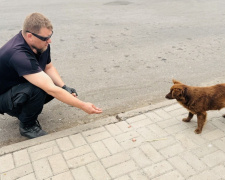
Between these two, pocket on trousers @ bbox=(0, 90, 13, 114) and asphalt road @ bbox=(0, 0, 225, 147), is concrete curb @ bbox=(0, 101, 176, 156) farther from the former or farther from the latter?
pocket on trousers @ bbox=(0, 90, 13, 114)

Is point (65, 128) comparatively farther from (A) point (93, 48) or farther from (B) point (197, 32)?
(B) point (197, 32)

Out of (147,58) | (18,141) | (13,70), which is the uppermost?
(13,70)

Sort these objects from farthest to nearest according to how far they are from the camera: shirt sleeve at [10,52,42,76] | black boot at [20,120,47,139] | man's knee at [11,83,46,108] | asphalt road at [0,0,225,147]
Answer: asphalt road at [0,0,225,147]
black boot at [20,120,47,139]
man's knee at [11,83,46,108]
shirt sleeve at [10,52,42,76]

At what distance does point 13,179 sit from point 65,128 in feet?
3.78

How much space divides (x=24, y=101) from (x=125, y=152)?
1447 mm

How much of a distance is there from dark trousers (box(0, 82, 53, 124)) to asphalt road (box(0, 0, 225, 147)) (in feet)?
1.35

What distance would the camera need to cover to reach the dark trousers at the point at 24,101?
3.25 metres

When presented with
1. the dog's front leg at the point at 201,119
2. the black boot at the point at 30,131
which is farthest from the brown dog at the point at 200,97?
the black boot at the point at 30,131

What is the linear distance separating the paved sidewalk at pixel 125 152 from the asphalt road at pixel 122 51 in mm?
470

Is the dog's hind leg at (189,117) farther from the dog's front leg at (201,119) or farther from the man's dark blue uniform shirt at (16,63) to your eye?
the man's dark blue uniform shirt at (16,63)

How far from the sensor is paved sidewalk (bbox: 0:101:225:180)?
9.41 feet

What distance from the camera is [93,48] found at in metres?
6.84

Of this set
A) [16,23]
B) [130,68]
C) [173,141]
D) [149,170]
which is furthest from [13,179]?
[16,23]

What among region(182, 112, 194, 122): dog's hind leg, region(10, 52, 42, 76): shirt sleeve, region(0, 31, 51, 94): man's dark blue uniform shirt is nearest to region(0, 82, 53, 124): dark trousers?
region(0, 31, 51, 94): man's dark blue uniform shirt
